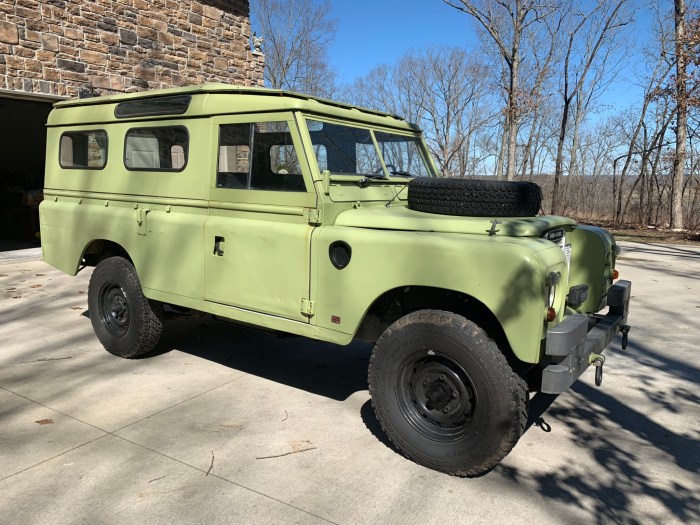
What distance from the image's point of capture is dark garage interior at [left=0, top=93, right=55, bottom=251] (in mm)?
12094

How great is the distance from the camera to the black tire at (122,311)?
14.7 ft

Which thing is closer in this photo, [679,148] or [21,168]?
[21,168]

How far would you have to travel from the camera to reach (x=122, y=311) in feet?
15.6

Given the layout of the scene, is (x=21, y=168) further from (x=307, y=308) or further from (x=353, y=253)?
(x=353, y=253)

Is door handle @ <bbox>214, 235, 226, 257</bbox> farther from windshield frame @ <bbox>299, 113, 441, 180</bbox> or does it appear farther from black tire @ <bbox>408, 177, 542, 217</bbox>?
black tire @ <bbox>408, 177, 542, 217</bbox>

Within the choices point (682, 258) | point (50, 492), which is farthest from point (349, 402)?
point (682, 258)

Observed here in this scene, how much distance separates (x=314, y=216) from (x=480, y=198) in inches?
40.5

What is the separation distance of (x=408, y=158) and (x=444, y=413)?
2.22 metres

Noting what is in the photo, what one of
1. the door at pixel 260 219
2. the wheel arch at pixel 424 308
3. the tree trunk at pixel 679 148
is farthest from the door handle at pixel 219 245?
the tree trunk at pixel 679 148

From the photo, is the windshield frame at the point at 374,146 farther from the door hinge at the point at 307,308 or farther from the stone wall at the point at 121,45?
the stone wall at the point at 121,45

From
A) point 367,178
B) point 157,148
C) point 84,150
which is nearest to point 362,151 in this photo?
point 367,178

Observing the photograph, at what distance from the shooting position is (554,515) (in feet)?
8.52

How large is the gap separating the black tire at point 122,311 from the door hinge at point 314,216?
77.3 inches

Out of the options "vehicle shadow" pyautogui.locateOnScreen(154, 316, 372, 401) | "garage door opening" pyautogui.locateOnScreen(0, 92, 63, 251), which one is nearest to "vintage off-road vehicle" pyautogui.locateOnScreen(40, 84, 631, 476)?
"vehicle shadow" pyautogui.locateOnScreen(154, 316, 372, 401)
